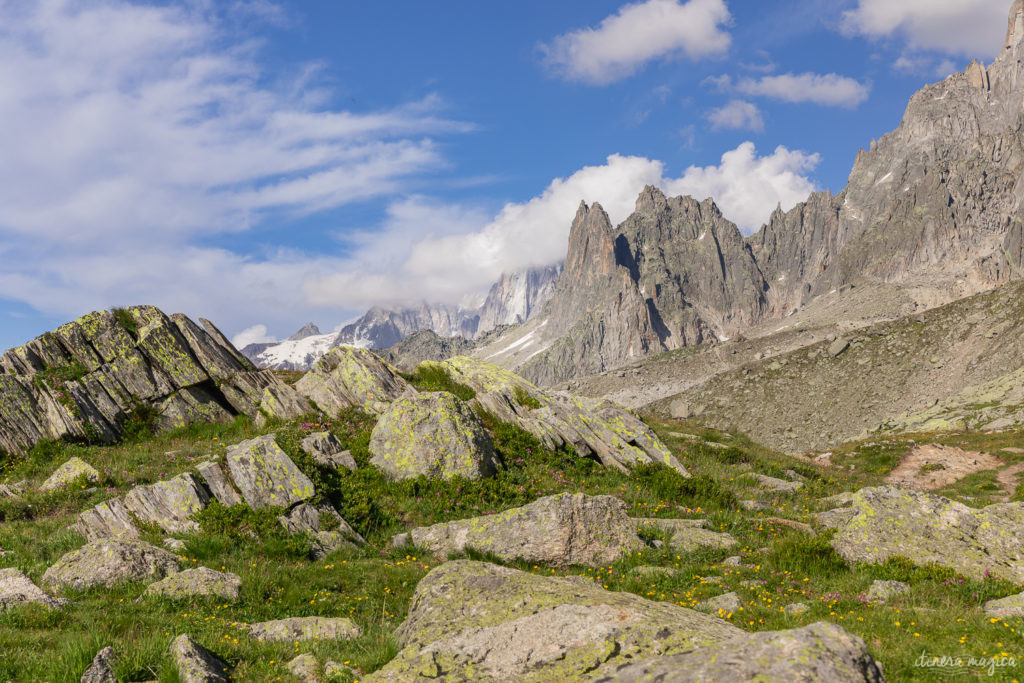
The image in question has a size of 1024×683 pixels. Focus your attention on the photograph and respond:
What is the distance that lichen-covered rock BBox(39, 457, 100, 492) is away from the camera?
18.9 m

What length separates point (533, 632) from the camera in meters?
7.42

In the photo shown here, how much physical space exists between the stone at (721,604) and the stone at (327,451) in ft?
44.3

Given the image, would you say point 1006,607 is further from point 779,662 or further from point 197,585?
point 197,585

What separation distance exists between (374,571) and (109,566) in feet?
18.4

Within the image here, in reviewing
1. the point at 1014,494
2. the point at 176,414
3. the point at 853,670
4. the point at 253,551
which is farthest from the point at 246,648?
the point at 1014,494

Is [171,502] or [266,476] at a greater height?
[266,476]

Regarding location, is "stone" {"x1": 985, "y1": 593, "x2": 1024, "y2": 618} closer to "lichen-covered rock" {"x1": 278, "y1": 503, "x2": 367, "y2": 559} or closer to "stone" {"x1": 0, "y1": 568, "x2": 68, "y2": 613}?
"lichen-covered rock" {"x1": 278, "y1": 503, "x2": 367, "y2": 559}

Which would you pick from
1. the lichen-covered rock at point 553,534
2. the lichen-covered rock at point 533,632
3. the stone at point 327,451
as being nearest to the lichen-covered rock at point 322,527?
the lichen-covered rock at point 553,534

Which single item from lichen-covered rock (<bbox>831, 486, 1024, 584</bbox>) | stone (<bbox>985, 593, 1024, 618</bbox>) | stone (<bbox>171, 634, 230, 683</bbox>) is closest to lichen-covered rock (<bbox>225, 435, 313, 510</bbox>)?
stone (<bbox>171, 634, 230, 683</bbox>)

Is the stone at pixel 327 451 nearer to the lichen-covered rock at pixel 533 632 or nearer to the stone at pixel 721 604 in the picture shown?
the lichen-covered rock at pixel 533 632

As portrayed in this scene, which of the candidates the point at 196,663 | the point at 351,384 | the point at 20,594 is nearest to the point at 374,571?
the point at 196,663

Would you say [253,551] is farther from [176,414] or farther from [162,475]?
[176,414]

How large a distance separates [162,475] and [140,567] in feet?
30.1

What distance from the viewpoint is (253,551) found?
1423cm
